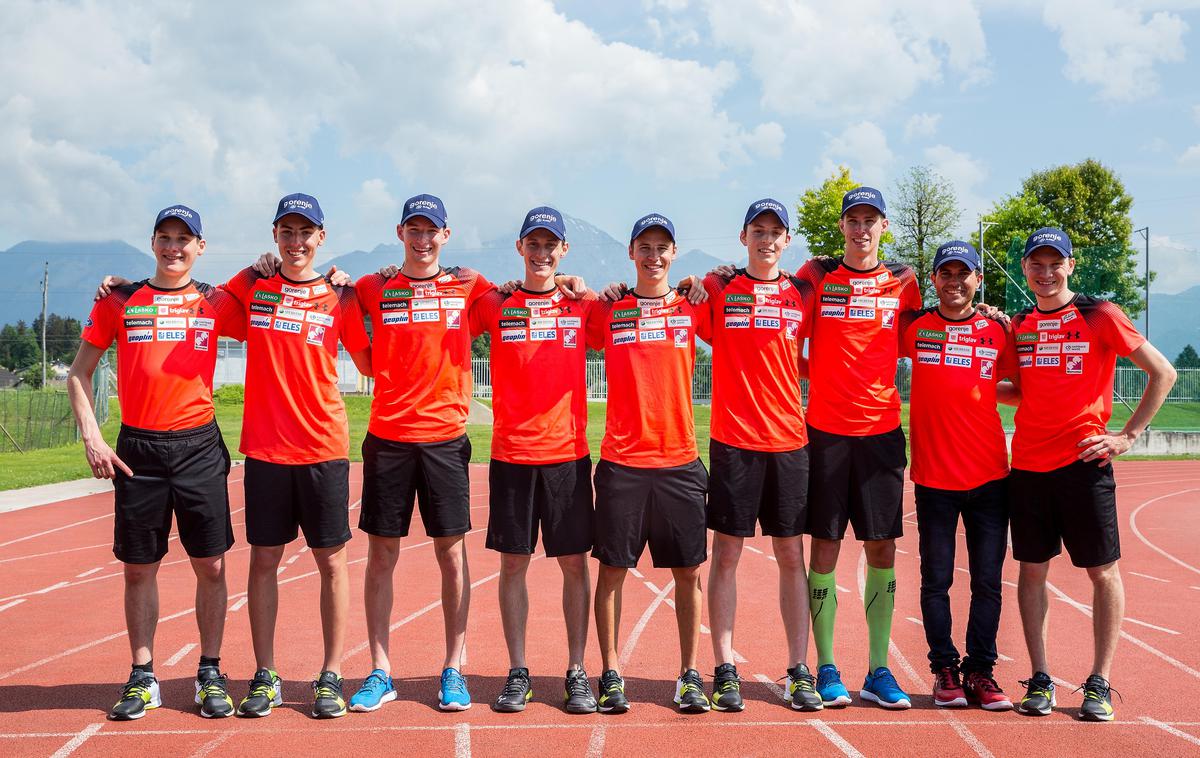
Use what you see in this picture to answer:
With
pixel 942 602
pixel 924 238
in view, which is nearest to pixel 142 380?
pixel 942 602

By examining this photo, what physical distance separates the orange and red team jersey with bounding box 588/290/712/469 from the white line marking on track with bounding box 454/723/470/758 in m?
1.45

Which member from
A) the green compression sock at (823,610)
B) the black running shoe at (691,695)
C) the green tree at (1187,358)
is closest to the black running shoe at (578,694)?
the black running shoe at (691,695)

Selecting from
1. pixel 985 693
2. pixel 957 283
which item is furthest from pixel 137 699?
pixel 957 283

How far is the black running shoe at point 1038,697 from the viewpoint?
4461 millimetres

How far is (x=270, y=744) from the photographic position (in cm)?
403

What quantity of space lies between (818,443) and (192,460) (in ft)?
10.3

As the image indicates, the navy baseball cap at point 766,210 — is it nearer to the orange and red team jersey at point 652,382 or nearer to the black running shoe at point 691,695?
the orange and red team jersey at point 652,382

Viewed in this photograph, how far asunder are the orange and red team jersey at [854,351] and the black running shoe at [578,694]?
1.75 metres

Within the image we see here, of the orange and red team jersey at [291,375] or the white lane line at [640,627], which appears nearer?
the orange and red team jersey at [291,375]

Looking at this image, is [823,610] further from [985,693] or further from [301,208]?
[301,208]

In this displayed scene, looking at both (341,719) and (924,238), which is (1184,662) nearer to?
(341,719)

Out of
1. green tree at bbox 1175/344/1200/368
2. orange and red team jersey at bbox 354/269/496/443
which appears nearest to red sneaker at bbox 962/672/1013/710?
orange and red team jersey at bbox 354/269/496/443

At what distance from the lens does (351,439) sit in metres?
28.0

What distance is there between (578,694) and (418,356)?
73.3 inches
